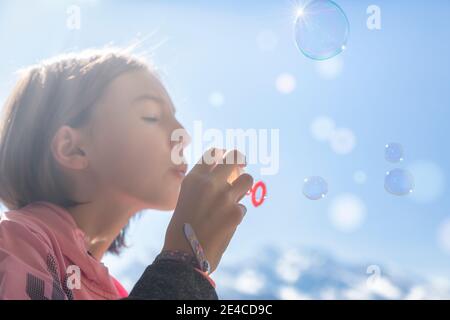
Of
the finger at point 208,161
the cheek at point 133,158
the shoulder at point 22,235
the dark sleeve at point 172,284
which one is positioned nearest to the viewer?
the dark sleeve at point 172,284

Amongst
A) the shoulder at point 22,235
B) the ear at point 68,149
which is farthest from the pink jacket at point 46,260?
the ear at point 68,149

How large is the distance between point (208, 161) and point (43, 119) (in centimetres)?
62

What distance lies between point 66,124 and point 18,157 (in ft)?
0.59

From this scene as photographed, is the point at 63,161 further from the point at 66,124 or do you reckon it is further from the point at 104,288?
the point at 104,288

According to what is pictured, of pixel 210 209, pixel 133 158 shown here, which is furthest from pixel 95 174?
pixel 210 209

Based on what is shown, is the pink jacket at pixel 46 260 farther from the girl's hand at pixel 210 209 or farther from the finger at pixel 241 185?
the finger at pixel 241 185

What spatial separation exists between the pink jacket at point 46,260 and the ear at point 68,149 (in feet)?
0.52

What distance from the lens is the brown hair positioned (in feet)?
4.45

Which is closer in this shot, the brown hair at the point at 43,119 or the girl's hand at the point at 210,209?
the girl's hand at the point at 210,209

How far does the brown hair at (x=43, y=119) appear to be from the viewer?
136cm

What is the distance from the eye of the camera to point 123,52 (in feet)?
5.26

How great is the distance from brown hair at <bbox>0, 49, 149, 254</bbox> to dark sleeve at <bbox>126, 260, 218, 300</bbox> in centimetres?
55

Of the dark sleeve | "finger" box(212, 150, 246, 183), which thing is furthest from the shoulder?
"finger" box(212, 150, 246, 183)
